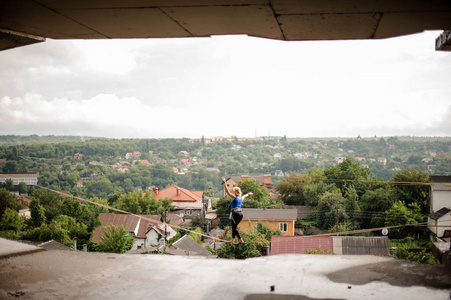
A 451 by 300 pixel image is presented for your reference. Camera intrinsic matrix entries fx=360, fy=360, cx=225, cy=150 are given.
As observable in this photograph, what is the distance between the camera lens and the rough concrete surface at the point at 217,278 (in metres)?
3.12

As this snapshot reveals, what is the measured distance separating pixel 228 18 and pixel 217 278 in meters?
2.61

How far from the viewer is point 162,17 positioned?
12.3 ft

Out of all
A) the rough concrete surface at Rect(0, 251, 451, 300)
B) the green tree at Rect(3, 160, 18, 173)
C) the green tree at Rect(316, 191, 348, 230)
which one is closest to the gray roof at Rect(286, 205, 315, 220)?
the green tree at Rect(316, 191, 348, 230)

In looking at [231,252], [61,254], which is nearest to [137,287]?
[61,254]

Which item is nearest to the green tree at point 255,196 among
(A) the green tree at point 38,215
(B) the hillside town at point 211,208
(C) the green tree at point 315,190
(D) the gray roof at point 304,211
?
(B) the hillside town at point 211,208

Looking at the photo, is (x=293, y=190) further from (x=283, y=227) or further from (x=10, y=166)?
(x=10, y=166)

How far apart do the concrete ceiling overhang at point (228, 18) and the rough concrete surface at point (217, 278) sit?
2449 mm

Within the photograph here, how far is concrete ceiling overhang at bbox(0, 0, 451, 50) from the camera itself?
323 centimetres

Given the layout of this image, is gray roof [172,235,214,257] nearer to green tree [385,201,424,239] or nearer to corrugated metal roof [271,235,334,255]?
corrugated metal roof [271,235,334,255]

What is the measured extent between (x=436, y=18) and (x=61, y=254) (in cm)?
480

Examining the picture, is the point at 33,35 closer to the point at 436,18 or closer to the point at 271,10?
the point at 271,10

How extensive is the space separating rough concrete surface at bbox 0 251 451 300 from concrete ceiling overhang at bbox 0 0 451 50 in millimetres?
2449

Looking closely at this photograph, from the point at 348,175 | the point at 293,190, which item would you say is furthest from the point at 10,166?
the point at 348,175

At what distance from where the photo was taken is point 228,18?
3.66 metres
